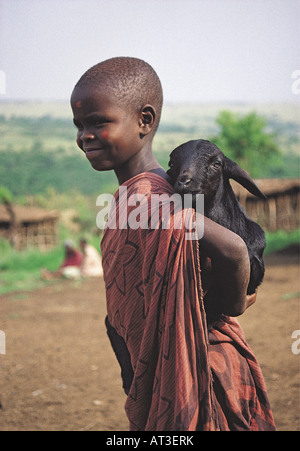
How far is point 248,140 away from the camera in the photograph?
3039 centimetres

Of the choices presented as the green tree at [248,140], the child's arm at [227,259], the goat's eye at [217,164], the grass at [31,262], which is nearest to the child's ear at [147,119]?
the goat's eye at [217,164]

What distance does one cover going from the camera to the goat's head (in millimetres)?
1398

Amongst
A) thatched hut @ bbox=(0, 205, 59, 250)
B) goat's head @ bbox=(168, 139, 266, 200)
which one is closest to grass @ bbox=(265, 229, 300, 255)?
thatched hut @ bbox=(0, 205, 59, 250)

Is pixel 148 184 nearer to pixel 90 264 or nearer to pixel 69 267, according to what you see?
pixel 90 264

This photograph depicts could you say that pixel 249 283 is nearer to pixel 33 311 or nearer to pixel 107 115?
Answer: pixel 107 115

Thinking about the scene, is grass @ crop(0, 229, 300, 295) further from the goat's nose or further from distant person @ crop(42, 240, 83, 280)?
the goat's nose

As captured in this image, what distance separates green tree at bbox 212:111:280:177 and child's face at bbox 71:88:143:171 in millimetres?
28706

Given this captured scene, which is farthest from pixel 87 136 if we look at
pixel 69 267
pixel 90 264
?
pixel 69 267

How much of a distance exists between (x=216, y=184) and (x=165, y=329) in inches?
20.7

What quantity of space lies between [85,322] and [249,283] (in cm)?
643

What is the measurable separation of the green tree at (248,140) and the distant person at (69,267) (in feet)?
65.0

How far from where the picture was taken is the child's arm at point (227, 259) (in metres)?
1.37

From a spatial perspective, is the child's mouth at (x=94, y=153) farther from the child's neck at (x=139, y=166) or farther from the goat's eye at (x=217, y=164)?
the goat's eye at (x=217, y=164)

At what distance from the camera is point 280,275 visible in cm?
1034
